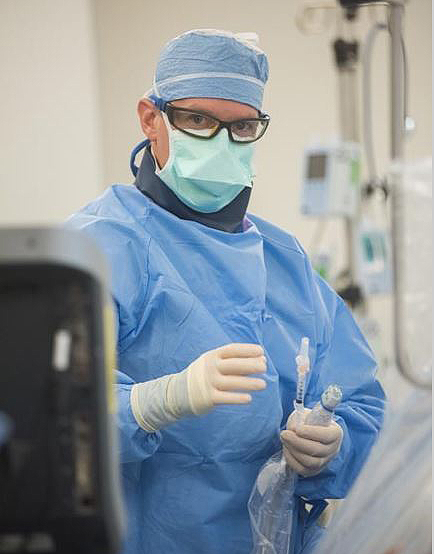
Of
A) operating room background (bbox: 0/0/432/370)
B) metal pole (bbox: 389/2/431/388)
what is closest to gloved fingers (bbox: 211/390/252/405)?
metal pole (bbox: 389/2/431/388)

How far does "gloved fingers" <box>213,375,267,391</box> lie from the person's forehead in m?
0.43

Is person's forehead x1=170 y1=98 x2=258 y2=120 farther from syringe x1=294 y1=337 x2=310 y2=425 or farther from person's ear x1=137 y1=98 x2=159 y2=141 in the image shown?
syringe x1=294 y1=337 x2=310 y2=425

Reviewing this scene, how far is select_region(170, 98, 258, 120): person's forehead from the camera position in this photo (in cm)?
121

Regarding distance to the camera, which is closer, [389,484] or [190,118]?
[389,484]

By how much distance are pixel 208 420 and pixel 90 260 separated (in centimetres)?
63

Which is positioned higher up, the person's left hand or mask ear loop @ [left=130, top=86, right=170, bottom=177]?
mask ear loop @ [left=130, top=86, right=170, bottom=177]

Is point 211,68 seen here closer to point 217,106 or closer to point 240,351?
point 217,106

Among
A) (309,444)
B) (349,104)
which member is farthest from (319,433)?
(349,104)

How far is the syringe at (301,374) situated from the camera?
3.86ft

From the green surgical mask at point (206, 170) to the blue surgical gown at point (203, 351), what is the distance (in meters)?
0.04

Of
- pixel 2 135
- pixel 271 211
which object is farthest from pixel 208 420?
pixel 271 211

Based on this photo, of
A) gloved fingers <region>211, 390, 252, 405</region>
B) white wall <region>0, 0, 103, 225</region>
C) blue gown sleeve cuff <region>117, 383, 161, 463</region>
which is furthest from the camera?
white wall <region>0, 0, 103, 225</region>

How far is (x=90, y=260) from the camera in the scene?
574 millimetres

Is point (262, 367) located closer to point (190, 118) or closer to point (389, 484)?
point (389, 484)
